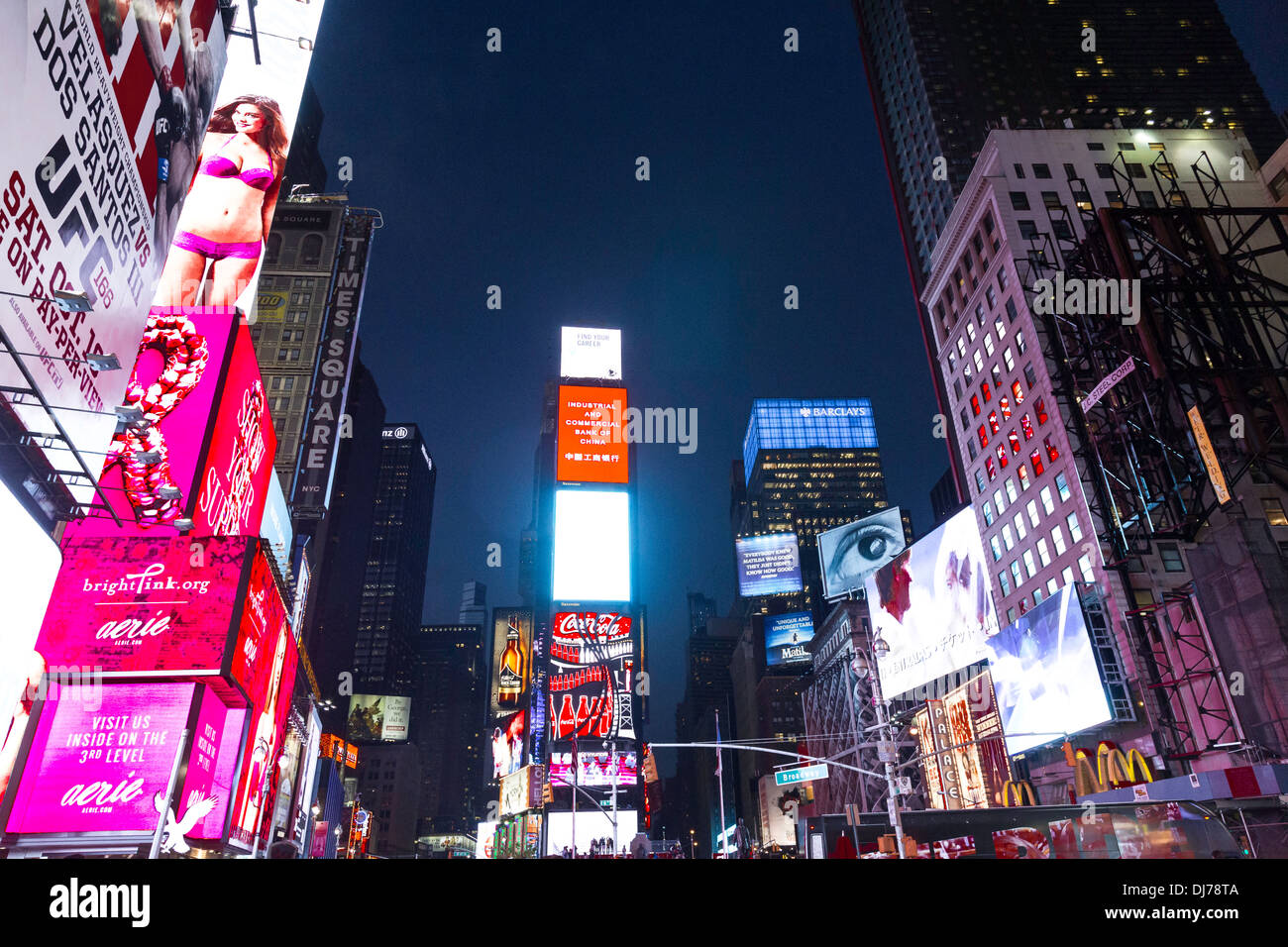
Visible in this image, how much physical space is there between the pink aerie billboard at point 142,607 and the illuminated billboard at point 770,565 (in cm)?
8926

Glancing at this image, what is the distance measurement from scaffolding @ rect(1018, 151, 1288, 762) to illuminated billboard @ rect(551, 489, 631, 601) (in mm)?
39184

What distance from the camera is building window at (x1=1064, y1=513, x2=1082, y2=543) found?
48531 mm

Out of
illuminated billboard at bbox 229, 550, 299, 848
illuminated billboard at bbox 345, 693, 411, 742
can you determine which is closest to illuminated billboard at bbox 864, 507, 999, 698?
illuminated billboard at bbox 229, 550, 299, 848

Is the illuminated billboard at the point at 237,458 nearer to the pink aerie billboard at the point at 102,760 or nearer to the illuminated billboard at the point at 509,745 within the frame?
the pink aerie billboard at the point at 102,760

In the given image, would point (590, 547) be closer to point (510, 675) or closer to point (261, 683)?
point (261, 683)

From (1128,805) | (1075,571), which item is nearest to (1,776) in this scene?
(1128,805)

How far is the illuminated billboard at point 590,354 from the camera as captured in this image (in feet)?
259

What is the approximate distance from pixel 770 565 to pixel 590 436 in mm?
45510

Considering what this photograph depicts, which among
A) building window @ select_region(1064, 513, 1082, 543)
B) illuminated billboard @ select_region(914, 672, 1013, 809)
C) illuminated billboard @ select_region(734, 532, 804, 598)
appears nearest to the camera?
building window @ select_region(1064, 513, 1082, 543)

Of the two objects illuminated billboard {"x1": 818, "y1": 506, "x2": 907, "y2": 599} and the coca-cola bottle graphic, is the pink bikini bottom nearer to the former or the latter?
illuminated billboard {"x1": 818, "y1": 506, "x2": 907, "y2": 599}

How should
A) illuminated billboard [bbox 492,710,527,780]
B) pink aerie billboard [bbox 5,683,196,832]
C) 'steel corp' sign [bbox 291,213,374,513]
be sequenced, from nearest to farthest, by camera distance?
pink aerie billboard [bbox 5,683,196,832], 'steel corp' sign [bbox 291,213,374,513], illuminated billboard [bbox 492,710,527,780]
